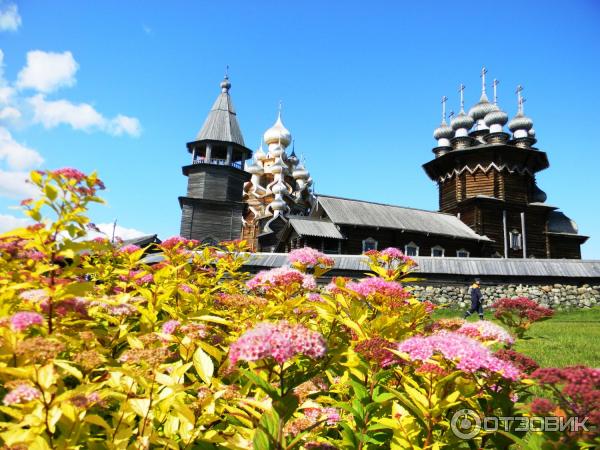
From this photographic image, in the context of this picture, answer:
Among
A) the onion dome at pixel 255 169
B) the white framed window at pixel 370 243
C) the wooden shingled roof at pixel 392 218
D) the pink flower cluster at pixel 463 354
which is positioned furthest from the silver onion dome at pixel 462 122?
the pink flower cluster at pixel 463 354

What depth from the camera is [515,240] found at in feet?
95.3

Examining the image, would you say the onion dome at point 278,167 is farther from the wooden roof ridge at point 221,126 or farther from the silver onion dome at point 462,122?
the silver onion dome at point 462,122

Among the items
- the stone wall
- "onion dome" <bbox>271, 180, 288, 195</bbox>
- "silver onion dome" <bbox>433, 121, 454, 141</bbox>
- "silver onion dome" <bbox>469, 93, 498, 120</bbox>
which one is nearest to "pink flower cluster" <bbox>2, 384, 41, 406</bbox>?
the stone wall

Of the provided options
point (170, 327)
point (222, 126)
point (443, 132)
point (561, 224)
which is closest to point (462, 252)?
point (561, 224)

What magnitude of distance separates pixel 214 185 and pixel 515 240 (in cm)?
2241

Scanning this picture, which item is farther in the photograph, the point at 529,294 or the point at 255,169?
the point at 255,169

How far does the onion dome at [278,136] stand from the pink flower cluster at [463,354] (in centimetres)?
4351

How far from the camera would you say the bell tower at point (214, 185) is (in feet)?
95.0

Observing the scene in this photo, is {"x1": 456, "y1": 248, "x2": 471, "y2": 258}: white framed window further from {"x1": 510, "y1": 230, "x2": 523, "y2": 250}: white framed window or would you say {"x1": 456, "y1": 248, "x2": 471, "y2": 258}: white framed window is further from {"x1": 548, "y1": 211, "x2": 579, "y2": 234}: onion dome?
{"x1": 548, "y1": 211, "x2": 579, "y2": 234}: onion dome

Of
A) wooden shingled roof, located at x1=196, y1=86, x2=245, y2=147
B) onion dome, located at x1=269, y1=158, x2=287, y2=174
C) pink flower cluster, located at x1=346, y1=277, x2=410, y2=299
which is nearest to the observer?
pink flower cluster, located at x1=346, y1=277, x2=410, y2=299

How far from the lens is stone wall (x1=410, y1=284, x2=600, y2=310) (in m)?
15.6

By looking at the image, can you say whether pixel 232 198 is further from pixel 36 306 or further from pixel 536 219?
pixel 36 306

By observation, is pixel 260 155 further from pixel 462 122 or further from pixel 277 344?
pixel 277 344

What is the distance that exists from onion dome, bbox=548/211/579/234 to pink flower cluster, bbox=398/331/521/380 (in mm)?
34283
